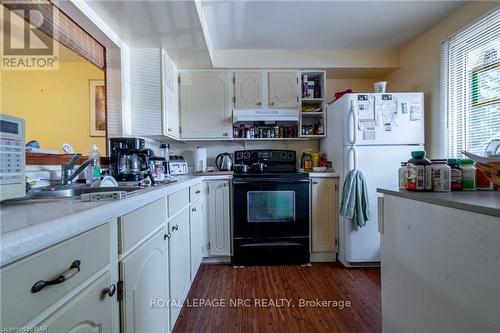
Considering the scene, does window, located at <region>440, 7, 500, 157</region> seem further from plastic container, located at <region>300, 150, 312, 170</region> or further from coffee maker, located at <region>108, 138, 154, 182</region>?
coffee maker, located at <region>108, 138, 154, 182</region>

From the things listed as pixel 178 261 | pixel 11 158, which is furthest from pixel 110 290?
pixel 178 261

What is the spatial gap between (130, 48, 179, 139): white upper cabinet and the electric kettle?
2.64 feet

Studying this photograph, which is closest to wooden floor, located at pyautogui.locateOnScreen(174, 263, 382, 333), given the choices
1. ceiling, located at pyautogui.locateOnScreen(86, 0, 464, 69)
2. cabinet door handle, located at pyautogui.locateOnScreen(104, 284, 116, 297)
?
cabinet door handle, located at pyautogui.locateOnScreen(104, 284, 116, 297)

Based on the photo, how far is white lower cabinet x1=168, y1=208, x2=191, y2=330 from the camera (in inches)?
53.5

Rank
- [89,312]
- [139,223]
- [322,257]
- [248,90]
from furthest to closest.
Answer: [248,90], [322,257], [139,223], [89,312]

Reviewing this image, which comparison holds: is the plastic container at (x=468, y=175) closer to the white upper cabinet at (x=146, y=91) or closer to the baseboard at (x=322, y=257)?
the baseboard at (x=322, y=257)

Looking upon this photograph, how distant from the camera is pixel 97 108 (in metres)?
2.10

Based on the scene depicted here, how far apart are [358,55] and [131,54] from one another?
8.11 feet

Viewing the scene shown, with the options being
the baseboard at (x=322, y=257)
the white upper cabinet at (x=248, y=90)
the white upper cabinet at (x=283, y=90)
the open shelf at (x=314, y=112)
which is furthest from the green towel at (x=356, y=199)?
the white upper cabinet at (x=248, y=90)

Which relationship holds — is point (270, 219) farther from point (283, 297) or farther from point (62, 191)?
point (62, 191)

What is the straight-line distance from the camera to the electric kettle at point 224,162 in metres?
2.90

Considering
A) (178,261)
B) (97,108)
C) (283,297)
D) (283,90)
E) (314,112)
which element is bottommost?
(283,297)

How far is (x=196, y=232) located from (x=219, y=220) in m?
0.41

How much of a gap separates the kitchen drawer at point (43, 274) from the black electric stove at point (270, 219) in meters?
1.79
